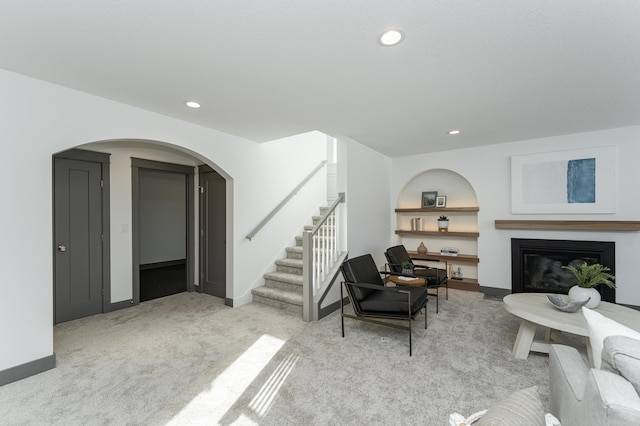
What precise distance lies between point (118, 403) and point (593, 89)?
15.6 ft

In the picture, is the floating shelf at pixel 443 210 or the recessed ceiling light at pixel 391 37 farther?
the floating shelf at pixel 443 210

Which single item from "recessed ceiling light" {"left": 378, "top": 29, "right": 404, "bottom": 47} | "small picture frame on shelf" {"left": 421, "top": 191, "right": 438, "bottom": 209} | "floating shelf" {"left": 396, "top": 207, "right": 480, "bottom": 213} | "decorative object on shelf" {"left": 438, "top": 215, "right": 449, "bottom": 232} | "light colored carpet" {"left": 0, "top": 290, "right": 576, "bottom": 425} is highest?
"recessed ceiling light" {"left": 378, "top": 29, "right": 404, "bottom": 47}

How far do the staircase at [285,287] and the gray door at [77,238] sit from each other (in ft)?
7.12

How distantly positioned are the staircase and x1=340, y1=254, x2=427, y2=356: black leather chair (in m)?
0.97

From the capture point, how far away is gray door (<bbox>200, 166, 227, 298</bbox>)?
461 cm

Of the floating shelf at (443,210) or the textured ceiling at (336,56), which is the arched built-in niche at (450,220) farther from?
the textured ceiling at (336,56)

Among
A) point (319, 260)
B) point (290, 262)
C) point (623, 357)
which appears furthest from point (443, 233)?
point (623, 357)

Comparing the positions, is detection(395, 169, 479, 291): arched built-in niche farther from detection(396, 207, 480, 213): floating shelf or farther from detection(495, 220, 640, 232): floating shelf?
detection(495, 220, 640, 232): floating shelf

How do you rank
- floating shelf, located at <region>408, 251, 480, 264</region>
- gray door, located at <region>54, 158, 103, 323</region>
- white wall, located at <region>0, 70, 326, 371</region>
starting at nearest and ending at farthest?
white wall, located at <region>0, 70, 326, 371</region> < gray door, located at <region>54, 158, 103, 323</region> < floating shelf, located at <region>408, 251, 480, 264</region>

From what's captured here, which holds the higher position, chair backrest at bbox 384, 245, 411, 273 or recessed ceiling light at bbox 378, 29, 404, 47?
recessed ceiling light at bbox 378, 29, 404, 47

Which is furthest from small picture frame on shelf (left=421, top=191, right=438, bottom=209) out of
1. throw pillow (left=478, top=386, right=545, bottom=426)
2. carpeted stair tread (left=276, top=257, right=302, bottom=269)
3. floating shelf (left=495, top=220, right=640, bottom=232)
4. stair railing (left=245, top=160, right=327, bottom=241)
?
throw pillow (left=478, top=386, right=545, bottom=426)

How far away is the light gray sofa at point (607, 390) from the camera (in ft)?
3.18

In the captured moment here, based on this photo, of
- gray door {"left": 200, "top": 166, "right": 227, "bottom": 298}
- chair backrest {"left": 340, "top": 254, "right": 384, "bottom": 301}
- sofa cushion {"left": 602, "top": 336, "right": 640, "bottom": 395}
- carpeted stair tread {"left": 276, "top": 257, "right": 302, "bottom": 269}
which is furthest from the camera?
gray door {"left": 200, "top": 166, "right": 227, "bottom": 298}

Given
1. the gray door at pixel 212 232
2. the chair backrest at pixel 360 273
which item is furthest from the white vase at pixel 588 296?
the gray door at pixel 212 232
